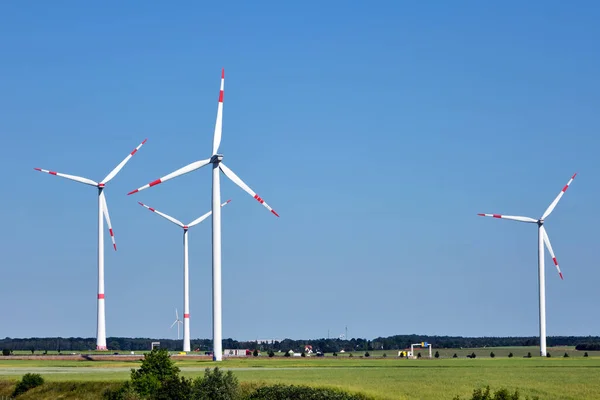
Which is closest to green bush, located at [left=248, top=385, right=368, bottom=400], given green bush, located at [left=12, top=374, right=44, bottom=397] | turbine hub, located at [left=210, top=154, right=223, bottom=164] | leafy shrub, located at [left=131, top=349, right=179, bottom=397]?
leafy shrub, located at [left=131, top=349, right=179, bottom=397]

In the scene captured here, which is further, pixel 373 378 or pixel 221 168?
pixel 221 168

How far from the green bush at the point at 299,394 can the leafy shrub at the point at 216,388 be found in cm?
141

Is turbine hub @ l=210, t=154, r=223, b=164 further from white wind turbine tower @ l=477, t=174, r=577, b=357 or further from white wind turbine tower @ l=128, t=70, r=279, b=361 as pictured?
white wind turbine tower @ l=477, t=174, r=577, b=357

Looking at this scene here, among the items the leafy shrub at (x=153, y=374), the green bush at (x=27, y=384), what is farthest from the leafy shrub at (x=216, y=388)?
the green bush at (x=27, y=384)

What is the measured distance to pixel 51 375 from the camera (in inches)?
3644

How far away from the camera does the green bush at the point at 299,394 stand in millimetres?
60000

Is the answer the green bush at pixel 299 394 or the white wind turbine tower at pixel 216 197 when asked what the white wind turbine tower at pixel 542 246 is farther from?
the green bush at pixel 299 394

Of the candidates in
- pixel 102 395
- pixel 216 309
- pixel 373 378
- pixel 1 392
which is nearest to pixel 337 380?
pixel 373 378

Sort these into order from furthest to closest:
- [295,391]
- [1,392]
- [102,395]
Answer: [1,392], [102,395], [295,391]

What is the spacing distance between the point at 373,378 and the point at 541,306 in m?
90.5

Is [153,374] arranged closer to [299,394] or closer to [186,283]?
[299,394]

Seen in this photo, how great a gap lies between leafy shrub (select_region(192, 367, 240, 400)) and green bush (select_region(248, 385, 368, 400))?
1414 millimetres

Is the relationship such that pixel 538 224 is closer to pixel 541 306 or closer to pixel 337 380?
pixel 541 306

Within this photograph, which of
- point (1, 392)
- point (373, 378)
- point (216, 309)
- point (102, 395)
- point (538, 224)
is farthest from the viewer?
point (538, 224)
